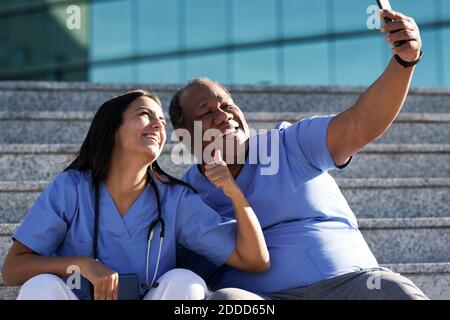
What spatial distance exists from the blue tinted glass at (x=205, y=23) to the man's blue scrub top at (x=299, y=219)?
9.37 meters

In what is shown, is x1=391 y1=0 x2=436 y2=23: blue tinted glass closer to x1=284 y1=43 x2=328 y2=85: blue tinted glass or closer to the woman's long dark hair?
x1=284 y1=43 x2=328 y2=85: blue tinted glass

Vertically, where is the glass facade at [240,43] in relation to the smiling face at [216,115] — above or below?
above

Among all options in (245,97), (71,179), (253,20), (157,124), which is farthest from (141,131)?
(253,20)

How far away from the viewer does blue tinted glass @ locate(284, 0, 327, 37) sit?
11289mm

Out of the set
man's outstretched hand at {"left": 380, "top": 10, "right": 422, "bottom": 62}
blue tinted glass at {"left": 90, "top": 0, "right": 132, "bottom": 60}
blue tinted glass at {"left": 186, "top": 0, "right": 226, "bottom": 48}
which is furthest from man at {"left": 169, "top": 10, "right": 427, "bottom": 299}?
blue tinted glass at {"left": 90, "top": 0, "right": 132, "bottom": 60}

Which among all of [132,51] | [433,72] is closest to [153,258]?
[433,72]

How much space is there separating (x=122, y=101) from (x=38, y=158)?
1.03 m

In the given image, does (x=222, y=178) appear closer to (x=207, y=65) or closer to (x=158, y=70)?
(x=207, y=65)

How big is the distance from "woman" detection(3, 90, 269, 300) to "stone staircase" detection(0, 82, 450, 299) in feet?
1.46

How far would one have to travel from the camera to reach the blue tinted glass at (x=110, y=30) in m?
12.2

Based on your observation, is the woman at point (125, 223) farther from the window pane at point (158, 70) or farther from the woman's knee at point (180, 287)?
the window pane at point (158, 70)

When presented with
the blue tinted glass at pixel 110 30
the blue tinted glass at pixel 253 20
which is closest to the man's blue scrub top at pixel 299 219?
the blue tinted glass at pixel 253 20
